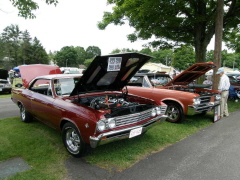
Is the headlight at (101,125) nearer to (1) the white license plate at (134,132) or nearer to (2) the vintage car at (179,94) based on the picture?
(1) the white license plate at (134,132)

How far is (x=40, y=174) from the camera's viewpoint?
266 centimetres

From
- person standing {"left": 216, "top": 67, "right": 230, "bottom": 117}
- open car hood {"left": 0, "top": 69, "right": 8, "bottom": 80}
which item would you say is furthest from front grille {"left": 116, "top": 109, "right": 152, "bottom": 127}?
open car hood {"left": 0, "top": 69, "right": 8, "bottom": 80}

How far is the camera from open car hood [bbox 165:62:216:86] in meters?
5.72

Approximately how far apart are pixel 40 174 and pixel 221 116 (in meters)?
6.06

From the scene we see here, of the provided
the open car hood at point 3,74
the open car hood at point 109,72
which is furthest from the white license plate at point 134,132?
the open car hood at point 3,74

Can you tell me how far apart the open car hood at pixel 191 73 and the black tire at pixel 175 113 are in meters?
1.09

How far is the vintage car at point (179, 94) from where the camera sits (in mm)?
4918

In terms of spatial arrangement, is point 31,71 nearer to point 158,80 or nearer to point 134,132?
point 158,80

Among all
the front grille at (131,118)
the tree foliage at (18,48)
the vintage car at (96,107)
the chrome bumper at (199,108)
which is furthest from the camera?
the tree foliage at (18,48)

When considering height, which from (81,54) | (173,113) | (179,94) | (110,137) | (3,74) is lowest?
(173,113)

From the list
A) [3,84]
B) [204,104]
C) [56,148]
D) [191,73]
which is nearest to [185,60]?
[191,73]

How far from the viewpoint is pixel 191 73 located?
6.15m

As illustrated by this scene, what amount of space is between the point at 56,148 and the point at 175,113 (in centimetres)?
358

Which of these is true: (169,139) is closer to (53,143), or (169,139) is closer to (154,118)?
(154,118)
